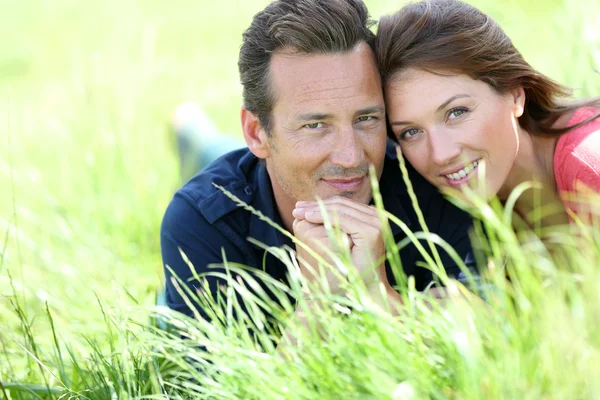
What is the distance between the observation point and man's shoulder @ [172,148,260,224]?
133 inches

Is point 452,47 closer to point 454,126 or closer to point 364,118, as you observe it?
point 454,126

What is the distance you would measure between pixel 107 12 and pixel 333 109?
9568 mm

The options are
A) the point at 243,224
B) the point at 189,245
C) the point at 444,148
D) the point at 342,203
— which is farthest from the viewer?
the point at 243,224

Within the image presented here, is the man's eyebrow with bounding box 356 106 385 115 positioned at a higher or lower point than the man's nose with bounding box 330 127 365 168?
higher

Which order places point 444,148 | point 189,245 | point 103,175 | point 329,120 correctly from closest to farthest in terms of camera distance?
point 444,148
point 329,120
point 189,245
point 103,175

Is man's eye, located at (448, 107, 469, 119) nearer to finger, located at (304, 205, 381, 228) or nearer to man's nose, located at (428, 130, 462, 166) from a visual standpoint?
man's nose, located at (428, 130, 462, 166)

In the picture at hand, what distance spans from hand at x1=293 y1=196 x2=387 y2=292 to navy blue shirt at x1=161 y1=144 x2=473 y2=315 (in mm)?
413

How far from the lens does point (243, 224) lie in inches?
136

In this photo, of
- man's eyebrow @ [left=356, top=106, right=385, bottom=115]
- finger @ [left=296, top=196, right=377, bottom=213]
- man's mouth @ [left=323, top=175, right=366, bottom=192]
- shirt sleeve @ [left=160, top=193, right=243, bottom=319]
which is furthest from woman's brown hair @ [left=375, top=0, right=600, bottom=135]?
shirt sleeve @ [left=160, top=193, right=243, bottom=319]

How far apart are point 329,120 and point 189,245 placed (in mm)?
819

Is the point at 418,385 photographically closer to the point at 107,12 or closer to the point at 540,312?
the point at 540,312

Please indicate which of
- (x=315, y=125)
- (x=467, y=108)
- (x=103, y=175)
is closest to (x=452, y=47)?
(x=467, y=108)

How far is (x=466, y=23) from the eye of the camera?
10.2 feet

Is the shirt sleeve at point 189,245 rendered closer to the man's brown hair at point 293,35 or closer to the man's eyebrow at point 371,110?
the man's brown hair at point 293,35
